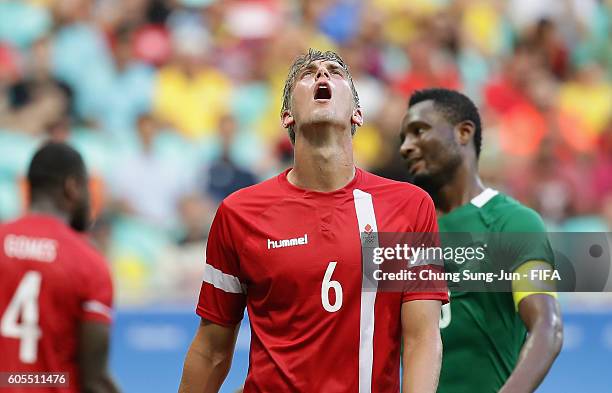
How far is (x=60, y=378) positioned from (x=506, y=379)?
2.05 meters

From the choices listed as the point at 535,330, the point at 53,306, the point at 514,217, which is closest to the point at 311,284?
the point at 535,330

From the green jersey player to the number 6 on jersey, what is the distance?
40.8 inches

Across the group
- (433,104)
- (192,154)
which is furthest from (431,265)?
(192,154)

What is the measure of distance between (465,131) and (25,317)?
7.61ft

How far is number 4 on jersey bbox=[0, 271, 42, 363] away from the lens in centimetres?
525

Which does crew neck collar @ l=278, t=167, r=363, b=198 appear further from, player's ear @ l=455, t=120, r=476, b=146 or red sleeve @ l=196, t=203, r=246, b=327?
player's ear @ l=455, t=120, r=476, b=146

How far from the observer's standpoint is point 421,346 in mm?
4180

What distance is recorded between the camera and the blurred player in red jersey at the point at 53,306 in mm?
5250

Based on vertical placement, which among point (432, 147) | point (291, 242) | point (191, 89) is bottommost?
point (291, 242)

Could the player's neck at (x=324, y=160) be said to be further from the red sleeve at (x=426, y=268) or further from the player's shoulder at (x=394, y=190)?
the red sleeve at (x=426, y=268)

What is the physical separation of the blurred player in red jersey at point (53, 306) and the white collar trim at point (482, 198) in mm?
1791

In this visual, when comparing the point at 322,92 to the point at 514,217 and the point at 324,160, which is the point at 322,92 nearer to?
the point at 324,160

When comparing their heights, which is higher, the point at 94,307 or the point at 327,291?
the point at 94,307

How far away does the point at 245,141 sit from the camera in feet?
36.1
